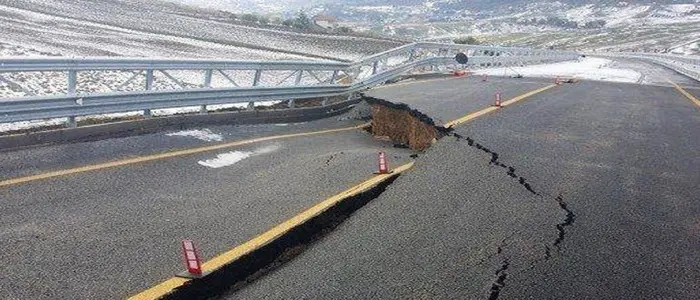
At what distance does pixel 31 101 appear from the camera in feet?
27.8

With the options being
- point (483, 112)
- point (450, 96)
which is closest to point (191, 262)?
point (483, 112)

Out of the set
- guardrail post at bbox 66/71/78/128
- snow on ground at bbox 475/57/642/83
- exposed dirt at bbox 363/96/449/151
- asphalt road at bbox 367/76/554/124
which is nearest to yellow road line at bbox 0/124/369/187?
guardrail post at bbox 66/71/78/128

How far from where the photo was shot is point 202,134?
1055 centimetres

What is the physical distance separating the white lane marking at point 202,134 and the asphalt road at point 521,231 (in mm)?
3697

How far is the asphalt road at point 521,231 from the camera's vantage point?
4.52 m

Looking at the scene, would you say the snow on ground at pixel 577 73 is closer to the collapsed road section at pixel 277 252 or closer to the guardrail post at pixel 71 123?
the collapsed road section at pixel 277 252

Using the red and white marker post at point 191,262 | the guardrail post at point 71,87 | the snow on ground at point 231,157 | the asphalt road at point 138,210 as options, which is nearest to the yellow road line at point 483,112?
the asphalt road at point 138,210

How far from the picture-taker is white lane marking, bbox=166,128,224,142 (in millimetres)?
10213

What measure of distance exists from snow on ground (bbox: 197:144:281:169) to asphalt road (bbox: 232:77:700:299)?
2.59 meters

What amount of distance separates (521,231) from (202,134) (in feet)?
21.3

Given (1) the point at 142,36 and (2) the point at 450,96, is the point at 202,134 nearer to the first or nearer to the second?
(2) the point at 450,96

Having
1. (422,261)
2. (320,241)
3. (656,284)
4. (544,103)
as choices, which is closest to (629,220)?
(656,284)

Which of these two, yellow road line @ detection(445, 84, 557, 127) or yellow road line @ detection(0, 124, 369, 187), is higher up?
yellow road line @ detection(445, 84, 557, 127)

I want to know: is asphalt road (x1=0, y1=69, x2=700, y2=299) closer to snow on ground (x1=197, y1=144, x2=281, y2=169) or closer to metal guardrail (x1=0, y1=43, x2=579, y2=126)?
snow on ground (x1=197, y1=144, x2=281, y2=169)
